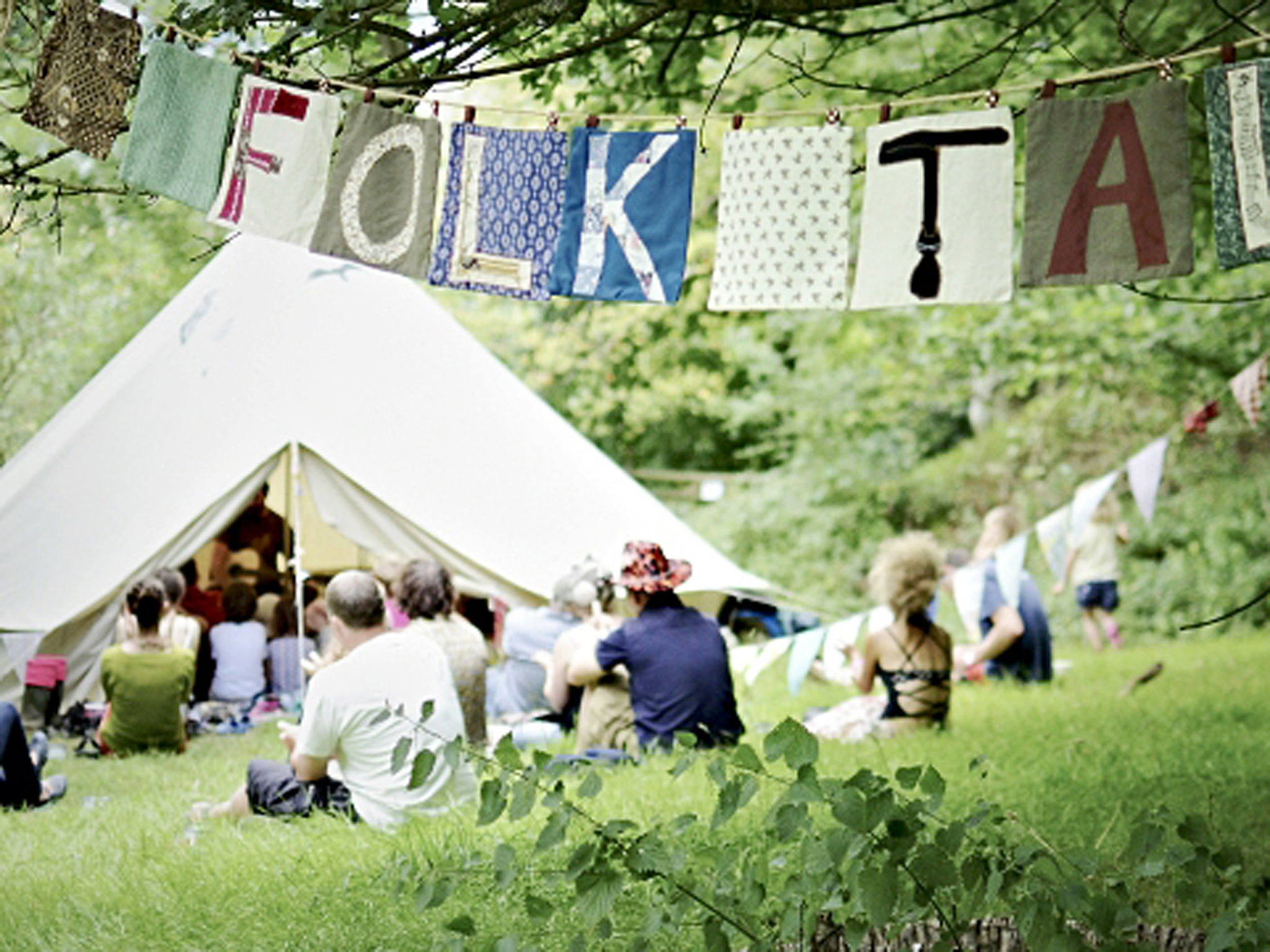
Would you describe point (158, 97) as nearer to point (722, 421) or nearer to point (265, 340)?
point (265, 340)

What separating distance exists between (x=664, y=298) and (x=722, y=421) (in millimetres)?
16731

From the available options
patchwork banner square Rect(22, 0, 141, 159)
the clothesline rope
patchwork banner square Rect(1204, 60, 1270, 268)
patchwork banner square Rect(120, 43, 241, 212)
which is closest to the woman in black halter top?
the clothesline rope

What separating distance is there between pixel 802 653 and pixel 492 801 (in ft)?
16.3

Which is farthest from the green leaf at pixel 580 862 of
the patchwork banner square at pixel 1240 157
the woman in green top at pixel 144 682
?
the woman in green top at pixel 144 682

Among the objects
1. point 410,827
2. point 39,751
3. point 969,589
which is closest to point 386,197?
point 410,827

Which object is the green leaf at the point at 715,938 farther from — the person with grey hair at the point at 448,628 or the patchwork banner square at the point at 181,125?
the person with grey hair at the point at 448,628

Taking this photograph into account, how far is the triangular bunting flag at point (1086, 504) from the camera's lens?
23.8ft

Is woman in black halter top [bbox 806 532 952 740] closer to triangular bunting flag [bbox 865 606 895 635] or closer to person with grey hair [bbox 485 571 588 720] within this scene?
triangular bunting flag [bbox 865 606 895 635]

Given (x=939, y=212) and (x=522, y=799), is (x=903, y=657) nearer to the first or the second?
(x=939, y=212)

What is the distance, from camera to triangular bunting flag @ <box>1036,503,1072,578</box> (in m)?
7.42

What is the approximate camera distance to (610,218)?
4.17 meters

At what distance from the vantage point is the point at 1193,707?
7.77 metres

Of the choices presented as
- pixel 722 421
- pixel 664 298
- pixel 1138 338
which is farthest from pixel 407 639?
pixel 722 421

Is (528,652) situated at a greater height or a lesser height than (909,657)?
lesser
